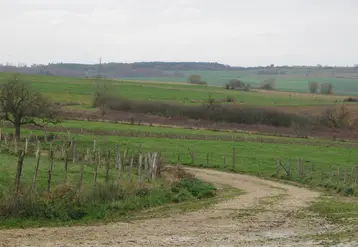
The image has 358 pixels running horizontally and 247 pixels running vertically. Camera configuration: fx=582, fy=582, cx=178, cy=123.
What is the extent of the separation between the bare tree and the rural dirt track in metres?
22.6

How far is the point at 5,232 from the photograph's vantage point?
20.2 meters

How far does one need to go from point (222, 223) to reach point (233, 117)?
2530 inches

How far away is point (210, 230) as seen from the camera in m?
22.2

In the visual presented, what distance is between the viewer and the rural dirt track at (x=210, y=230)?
63.8ft

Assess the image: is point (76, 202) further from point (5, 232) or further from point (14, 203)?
point (5, 232)

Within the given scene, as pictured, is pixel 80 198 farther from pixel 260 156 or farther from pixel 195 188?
pixel 260 156

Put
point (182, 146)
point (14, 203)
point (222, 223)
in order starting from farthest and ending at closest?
1. point (182, 146)
2. point (222, 223)
3. point (14, 203)

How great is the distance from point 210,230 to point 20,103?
92.3ft

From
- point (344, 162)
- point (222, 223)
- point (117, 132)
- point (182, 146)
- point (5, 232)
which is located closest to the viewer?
point (5, 232)

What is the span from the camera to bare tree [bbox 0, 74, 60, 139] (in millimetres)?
46125

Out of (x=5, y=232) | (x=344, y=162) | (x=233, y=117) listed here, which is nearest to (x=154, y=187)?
(x=5, y=232)

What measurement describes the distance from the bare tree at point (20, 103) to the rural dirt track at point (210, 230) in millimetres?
22599

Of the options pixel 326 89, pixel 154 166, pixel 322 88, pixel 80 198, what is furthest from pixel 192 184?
pixel 322 88

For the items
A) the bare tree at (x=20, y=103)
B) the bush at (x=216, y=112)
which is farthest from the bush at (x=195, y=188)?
the bush at (x=216, y=112)
